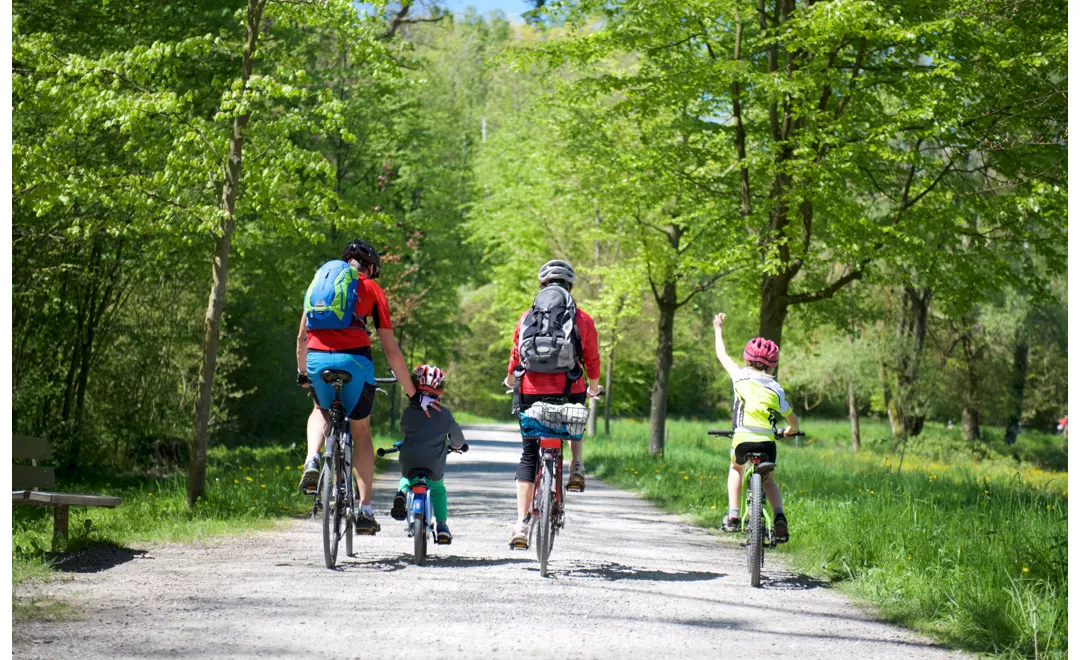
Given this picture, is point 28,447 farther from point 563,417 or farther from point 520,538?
point 563,417

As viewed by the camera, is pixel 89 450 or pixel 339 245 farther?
pixel 339 245

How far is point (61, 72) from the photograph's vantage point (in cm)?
926

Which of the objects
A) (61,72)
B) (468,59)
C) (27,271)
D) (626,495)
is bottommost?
(626,495)

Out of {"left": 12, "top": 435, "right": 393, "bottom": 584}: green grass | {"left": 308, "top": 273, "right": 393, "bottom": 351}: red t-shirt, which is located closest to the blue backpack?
{"left": 308, "top": 273, "right": 393, "bottom": 351}: red t-shirt

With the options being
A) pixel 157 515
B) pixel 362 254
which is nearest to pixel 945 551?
pixel 362 254

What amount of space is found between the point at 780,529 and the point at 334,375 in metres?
3.22

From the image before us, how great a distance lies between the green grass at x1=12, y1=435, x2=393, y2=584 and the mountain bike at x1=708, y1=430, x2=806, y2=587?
4373 millimetres

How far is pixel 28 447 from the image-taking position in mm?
8047

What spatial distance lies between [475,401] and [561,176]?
132 feet

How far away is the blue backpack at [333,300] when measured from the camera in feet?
22.6

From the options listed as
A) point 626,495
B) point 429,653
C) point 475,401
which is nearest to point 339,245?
point 626,495

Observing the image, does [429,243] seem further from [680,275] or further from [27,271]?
[27,271]

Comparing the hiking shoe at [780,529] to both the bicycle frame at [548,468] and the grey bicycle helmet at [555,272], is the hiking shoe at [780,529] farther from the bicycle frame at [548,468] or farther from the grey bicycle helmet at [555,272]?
the grey bicycle helmet at [555,272]

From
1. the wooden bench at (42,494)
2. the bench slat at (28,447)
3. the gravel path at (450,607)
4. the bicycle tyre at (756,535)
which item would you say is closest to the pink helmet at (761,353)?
the bicycle tyre at (756,535)
